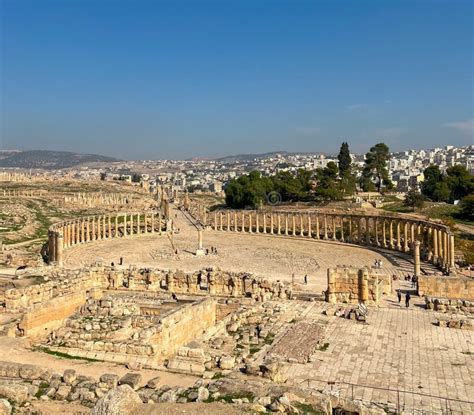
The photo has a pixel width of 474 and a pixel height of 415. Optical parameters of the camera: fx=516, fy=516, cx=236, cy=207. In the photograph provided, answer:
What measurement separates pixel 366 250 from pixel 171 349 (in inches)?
1338

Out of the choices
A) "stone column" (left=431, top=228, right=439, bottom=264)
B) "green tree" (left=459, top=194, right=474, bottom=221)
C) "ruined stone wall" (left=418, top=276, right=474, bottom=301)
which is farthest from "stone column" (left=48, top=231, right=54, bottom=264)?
"green tree" (left=459, top=194, right=474, bottom=221)

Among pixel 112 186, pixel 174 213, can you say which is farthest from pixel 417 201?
pixel 112 186

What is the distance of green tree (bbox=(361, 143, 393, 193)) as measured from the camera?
84.2m

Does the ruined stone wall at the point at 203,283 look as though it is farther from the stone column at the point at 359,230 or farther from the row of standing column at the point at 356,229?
the stone column at the point at 359,230

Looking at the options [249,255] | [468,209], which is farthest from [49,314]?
[468,209]

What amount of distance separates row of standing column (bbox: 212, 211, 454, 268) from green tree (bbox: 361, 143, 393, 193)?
2759cm

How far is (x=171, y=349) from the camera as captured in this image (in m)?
17.0

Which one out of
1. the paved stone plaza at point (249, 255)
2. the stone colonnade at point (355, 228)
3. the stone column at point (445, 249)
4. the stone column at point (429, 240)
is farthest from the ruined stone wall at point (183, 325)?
the stone column at point (429, 240)

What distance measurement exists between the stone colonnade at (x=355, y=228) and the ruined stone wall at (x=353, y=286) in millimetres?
12040

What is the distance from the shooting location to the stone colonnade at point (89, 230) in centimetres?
4238

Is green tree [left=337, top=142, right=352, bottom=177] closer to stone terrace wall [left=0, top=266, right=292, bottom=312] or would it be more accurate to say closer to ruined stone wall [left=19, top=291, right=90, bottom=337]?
stone terrace wall [left=0, top=266, right=292, bottom=312]

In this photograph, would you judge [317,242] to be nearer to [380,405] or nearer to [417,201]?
[417,201]

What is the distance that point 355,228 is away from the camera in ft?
177

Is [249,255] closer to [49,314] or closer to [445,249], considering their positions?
[445,249]
